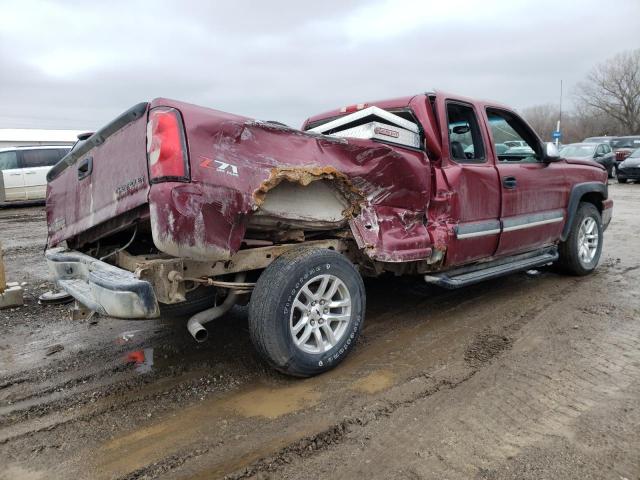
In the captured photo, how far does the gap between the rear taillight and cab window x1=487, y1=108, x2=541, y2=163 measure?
3.11 m

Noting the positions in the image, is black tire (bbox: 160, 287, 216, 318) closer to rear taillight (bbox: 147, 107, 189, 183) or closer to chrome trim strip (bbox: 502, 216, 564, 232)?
rear taillight (bbox: 147, 107, 189, 183)

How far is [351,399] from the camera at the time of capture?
301cm

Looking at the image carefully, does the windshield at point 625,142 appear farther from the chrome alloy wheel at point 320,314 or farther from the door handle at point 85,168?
the door handle at point 85,168

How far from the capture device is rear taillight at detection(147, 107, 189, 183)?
2676 mm

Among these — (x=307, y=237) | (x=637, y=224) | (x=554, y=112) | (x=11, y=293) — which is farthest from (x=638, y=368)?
(x=554, y=112)

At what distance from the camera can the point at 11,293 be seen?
5082 millimetres

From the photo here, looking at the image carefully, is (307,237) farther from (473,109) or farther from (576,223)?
(576,223)

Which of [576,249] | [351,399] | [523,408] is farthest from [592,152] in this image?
[351,399]

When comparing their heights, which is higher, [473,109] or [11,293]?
[473,109]

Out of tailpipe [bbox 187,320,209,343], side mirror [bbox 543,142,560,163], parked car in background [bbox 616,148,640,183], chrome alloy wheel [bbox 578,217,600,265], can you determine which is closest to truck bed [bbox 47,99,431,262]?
tailpipe [bbox 187,320,209,343]

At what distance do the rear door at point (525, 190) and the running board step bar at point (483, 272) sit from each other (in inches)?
5.0

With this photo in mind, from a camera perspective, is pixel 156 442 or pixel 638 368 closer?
pixel 156 442

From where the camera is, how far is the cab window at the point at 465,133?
4359mm

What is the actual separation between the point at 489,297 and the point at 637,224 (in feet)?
20.9
